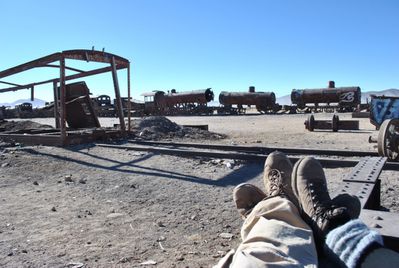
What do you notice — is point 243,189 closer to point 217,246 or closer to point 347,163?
point 217,246

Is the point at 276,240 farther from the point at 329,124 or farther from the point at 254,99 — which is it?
the point at 254,99

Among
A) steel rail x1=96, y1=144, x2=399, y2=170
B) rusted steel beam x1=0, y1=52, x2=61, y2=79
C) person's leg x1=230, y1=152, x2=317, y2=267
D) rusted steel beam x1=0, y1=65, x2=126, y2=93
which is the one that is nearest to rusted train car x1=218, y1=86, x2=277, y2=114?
rusted steel beam x1=0, y1=65, x2=126, y2=93

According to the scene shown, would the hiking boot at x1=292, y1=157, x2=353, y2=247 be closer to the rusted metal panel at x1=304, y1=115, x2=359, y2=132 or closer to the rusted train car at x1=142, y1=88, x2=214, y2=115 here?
the rusted metal panel at x1=304, y1=115, x2=359, y2=132

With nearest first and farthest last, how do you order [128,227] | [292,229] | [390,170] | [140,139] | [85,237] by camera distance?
[292,229]
[85,237]
[128,227]
[390,170]
[140,139]

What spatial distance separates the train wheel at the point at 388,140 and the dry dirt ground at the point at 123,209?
63 cm

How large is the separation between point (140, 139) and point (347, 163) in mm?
5794

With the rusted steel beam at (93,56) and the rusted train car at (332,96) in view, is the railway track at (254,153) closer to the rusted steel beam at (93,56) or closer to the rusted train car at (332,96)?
the rusted steel beam at (93,56)

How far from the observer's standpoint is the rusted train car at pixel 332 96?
3555cm

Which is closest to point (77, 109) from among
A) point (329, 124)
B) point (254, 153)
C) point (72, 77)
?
point (72, 77)

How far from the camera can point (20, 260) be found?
301 centimetres

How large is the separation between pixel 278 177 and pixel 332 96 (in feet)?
121

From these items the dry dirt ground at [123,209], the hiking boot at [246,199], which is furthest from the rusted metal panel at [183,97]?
the hiking boot at [246,199]

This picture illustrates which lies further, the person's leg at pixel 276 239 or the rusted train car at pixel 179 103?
the rusted train car at pixel 179 103

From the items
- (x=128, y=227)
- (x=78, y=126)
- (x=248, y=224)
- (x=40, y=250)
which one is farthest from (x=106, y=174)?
(x=78, y=126)
